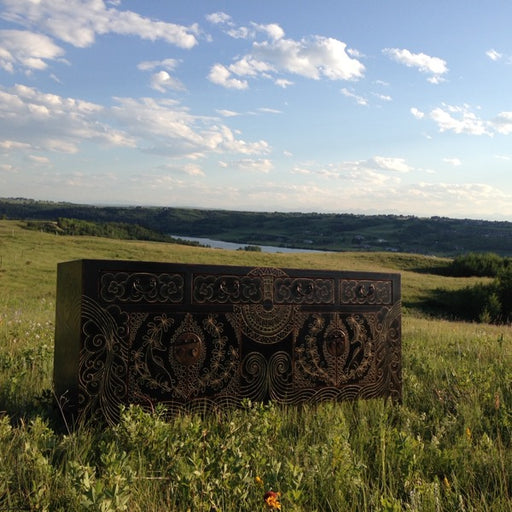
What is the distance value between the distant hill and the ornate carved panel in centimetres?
12223

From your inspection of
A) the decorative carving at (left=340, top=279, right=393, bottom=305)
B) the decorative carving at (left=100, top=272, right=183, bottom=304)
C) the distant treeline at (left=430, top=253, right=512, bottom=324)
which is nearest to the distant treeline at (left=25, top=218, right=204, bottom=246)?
the distant treeline at (left=430, top=253, right=512, bottom=324)

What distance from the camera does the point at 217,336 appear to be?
217 inches

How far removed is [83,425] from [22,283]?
27637mm

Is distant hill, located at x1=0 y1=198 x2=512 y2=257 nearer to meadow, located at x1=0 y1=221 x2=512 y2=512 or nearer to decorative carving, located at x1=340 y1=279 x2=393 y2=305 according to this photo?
decorative carving, located at x1=340 y1=279 x2=393 y2=305

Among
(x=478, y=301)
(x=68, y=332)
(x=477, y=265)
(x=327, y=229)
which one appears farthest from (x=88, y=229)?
(x=327, y=229)

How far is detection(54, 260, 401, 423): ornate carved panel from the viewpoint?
4941mm

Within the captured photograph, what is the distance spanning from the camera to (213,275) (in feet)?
18.1

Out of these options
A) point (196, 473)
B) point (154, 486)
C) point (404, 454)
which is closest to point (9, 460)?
point (154, 486)

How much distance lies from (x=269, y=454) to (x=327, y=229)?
564 ft

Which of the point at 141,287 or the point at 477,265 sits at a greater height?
the point at 141,287

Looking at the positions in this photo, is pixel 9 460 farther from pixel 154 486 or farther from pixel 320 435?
pixel 320 435

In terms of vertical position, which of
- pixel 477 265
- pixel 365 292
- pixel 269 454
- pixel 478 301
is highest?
pixel 365 292

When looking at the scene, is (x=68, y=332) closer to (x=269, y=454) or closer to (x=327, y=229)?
(x=269, y=454)

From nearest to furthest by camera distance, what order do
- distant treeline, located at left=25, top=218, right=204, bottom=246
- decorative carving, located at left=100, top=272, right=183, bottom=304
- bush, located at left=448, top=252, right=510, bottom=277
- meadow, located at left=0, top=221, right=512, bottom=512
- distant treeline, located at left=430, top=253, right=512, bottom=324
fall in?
meadow, located at left=0, top=221, right=512, bottom=512
decorative carving, located at left=100, top=272, right=183, bottom=304
distant treeline, located at left=430, top=253, right=512, bottom=324
bush, located at left=448, top=252, right=510, bottom=277
distant treeline, located at left=25, top=218, right=204, bottom=246
